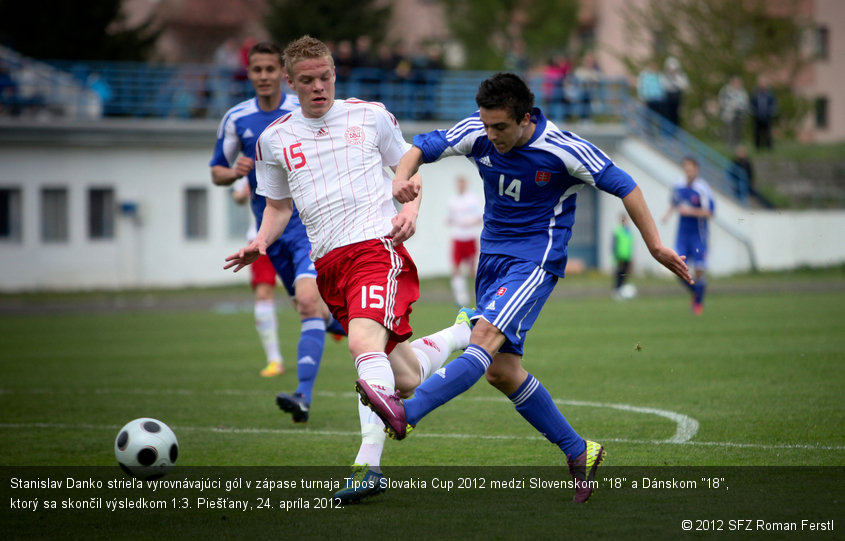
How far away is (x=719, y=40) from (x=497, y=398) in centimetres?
3097

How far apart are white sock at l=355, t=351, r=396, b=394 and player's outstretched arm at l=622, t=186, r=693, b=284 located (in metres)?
1.52

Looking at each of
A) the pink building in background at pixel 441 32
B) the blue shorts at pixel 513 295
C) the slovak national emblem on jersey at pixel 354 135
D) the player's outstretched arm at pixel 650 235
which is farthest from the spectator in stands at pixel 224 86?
the player's outstretched arm at pixel 650 235

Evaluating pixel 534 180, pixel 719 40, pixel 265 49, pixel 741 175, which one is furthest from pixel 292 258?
pixel 719 40

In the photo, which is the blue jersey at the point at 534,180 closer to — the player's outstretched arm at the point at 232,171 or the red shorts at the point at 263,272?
the player's outstretched arm at the point at 232,171

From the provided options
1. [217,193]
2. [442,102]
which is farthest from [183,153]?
[442,102]

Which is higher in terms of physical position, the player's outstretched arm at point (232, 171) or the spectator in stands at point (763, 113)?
the player's outstretched arm at point (232, 171)

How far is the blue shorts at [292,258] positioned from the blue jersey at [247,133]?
7cm

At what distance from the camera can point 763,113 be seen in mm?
32562

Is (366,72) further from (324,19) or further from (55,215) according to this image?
(324,19)

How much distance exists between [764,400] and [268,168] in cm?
459

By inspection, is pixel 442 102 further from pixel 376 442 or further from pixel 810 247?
pixel 376 442

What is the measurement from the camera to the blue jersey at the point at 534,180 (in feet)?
19.1

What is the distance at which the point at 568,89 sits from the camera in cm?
3027

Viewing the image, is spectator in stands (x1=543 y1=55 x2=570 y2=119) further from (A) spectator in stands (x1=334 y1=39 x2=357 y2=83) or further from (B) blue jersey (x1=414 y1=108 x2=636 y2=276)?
(B) blue jersey (x1=414 y1=108 x2=636 y2=276)
